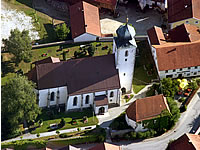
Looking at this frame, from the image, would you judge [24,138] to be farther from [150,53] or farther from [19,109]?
[150,53]

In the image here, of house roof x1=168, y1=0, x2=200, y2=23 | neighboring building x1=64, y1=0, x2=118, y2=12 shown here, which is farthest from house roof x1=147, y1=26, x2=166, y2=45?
neighboring building x1=64, y1=0, x2=118, y2=12

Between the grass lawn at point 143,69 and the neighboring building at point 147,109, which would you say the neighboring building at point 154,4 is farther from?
the neighboring building at point 147,109

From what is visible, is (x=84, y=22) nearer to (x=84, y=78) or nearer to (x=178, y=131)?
(x=84, y=78)

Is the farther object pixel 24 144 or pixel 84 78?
pixel 84 78

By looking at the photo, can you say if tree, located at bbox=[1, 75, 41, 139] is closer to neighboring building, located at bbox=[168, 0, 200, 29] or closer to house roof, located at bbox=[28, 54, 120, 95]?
house roof, located at bbox=[28, 54, 120, 95]

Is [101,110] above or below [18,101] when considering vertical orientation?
below

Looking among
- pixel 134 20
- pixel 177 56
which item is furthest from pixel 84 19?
pixel 177 56
